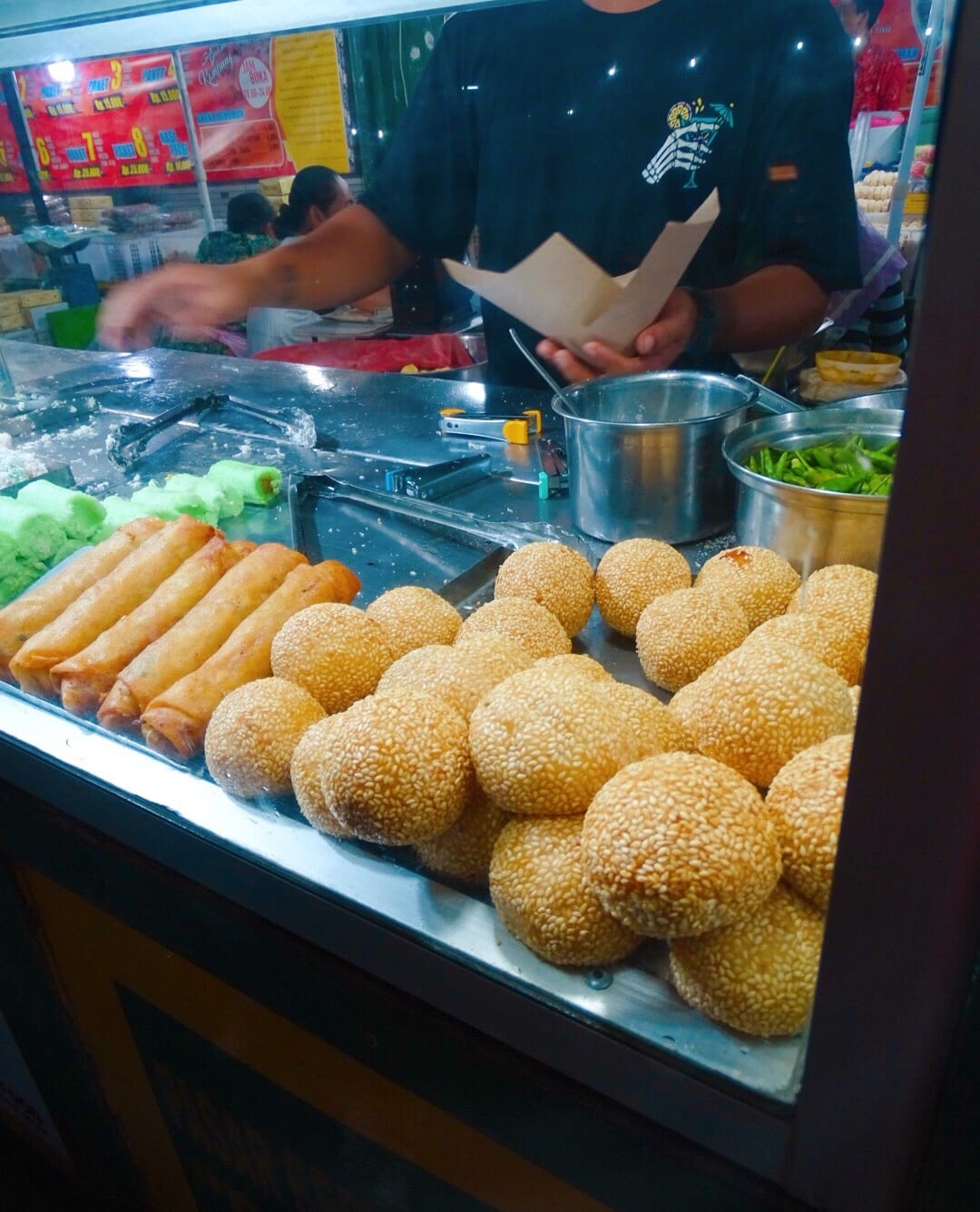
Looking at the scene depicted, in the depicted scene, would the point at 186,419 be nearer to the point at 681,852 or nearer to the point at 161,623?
the point at 161,623

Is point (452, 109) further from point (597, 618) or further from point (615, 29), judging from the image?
point (597, 618)

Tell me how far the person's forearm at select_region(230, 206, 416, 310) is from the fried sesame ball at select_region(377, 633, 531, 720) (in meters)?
2.38

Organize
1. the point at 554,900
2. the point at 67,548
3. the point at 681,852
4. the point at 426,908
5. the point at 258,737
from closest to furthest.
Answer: the point at 681,852 < the point at 554,900 < the point at 426,908 < the point at 258,737 < the point at 67,548

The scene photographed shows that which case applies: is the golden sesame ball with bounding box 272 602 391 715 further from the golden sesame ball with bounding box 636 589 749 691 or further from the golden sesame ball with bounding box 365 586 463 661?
the golden sesame ball with bounding box 636 589 749 691

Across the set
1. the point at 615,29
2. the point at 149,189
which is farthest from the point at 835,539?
the point at 149,189

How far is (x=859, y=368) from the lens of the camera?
323cm

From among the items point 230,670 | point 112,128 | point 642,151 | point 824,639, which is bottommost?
point 230,670

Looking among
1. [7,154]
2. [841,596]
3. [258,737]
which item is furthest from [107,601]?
[7,154]

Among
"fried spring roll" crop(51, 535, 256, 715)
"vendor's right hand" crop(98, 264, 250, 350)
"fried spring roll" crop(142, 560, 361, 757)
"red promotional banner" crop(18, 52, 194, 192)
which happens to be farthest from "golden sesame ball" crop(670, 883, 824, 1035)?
"red promotional banner" crop(18, 52, 194, 192)

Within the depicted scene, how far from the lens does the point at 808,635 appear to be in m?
1.06

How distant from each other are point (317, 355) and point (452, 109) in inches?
72.5

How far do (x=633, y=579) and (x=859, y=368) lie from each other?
236 cm

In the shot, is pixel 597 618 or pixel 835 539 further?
pixel 597 618

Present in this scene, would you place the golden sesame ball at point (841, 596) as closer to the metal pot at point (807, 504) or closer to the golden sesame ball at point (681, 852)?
the metal pot at point (807, 504)
